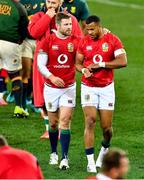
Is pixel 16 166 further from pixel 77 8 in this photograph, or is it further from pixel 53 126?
pixel 77 8

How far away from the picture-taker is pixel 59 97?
14.9 meters

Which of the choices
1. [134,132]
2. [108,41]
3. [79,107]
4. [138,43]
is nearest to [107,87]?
[108,41]

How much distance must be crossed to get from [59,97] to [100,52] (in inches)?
38.2

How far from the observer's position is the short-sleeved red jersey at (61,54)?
48.3ft

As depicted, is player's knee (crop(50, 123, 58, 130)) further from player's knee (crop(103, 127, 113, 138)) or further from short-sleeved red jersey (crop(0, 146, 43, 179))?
short-sleeved red jersey (crop(0, 146, 43, 179))

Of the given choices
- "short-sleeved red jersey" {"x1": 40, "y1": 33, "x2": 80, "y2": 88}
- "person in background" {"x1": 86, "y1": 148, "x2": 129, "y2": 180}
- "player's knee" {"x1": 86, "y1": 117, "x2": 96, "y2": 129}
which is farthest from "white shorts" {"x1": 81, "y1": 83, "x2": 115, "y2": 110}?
"person in background" {"x1": 86, "y1": 148, "x2": 129, "y2": 180}

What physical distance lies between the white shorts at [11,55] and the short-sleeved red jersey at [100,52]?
14.6 feet

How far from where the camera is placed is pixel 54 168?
14.7 m

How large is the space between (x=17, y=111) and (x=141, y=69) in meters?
7.27

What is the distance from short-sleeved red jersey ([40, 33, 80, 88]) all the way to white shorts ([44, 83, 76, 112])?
88 millimetres

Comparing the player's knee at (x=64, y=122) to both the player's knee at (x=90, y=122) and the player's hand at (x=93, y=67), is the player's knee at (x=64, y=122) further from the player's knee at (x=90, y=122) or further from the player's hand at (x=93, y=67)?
the player's hand at (x=93, y=67)

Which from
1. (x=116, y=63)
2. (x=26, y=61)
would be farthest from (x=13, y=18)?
(x=116, y=63)

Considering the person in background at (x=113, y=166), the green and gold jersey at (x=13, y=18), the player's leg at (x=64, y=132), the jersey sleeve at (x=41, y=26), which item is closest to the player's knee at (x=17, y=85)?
the green and gold jersey at (x=13, y=18)

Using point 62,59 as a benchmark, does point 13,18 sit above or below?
below
